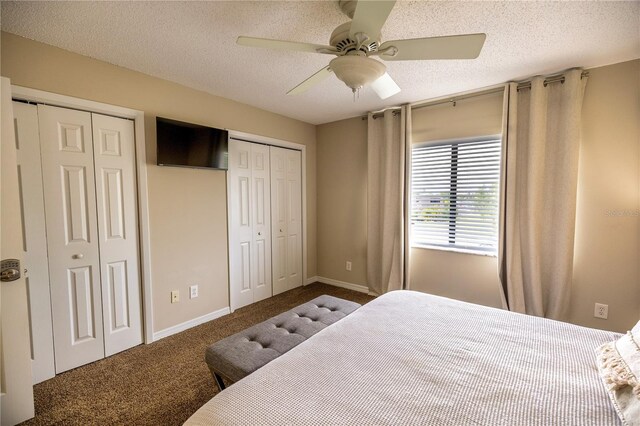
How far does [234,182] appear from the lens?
3121mm

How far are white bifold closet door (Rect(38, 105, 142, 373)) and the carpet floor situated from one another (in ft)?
0.60

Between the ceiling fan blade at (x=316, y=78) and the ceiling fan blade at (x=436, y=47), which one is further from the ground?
the ceiling fan blade at (x=316, y=78)

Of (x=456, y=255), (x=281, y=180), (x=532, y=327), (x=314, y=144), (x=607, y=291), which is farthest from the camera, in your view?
(x=314, y=144)

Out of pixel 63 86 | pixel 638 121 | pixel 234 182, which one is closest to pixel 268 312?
pixel 234 182

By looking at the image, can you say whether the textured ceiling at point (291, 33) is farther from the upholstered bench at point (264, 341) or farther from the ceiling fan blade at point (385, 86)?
the upholstered bench at point (264, 341)

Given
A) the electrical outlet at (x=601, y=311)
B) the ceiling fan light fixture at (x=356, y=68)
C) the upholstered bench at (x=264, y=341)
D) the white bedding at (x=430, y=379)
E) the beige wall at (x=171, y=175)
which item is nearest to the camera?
the white bedding at (x=430, y=379)

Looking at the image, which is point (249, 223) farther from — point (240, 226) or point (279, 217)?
point (279, 217)

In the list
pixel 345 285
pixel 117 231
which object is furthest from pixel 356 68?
pixel 345 285

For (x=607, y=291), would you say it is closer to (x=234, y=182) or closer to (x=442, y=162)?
(x=442, y=162)

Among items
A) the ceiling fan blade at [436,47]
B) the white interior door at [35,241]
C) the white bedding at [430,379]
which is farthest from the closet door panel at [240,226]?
the ceiling fan blade at [436,47]

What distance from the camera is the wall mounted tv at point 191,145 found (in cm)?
243

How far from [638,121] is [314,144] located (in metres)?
3.29

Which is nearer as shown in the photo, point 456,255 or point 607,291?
point 607,291

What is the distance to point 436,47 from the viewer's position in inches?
52.7
